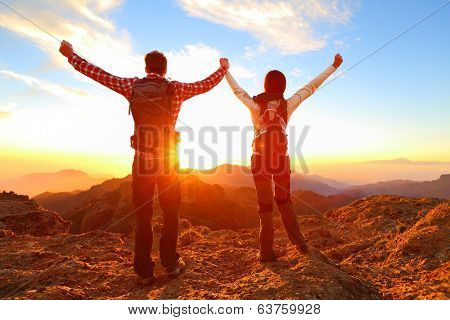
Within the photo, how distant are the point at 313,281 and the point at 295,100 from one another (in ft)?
9.76

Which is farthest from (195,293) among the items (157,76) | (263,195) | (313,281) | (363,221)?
(363,221)

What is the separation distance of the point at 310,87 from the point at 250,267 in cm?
330

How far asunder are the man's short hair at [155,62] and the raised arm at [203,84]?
0.32 meters

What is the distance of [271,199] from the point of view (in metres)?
5.52

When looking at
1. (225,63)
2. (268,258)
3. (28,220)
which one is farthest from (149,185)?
(28,220)

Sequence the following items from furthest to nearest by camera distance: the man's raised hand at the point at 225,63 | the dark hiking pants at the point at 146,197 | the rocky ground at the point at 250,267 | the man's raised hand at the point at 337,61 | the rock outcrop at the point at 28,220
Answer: the rock outcrop at the point at 28,220 → the man's raised hand at the point at 337,61 → the man's raised hand at the point at 225,63 → the dark hiking pants at the point at 146,197 → the rocky ground at the point at 250,267

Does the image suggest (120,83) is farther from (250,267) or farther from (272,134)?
(250,267)

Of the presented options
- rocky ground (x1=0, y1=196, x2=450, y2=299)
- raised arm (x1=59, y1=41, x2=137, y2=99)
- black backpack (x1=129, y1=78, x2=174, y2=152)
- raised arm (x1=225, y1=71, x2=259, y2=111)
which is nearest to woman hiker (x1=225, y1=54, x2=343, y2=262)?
raised arm (x1=225, y1=71, x2=259, y2=111)

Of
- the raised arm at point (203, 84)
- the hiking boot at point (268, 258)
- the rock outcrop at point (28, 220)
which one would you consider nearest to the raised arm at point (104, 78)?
the raised arm at point (203, 84)

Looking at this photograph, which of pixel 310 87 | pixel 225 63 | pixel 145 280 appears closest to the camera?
pixel 145 280

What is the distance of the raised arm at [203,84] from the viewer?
532 cm

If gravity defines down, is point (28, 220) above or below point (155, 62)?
below

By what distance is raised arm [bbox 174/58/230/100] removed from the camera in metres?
5.32

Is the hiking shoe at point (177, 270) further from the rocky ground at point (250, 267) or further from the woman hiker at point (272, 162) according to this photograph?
the woman hiker at point (272, 162)
